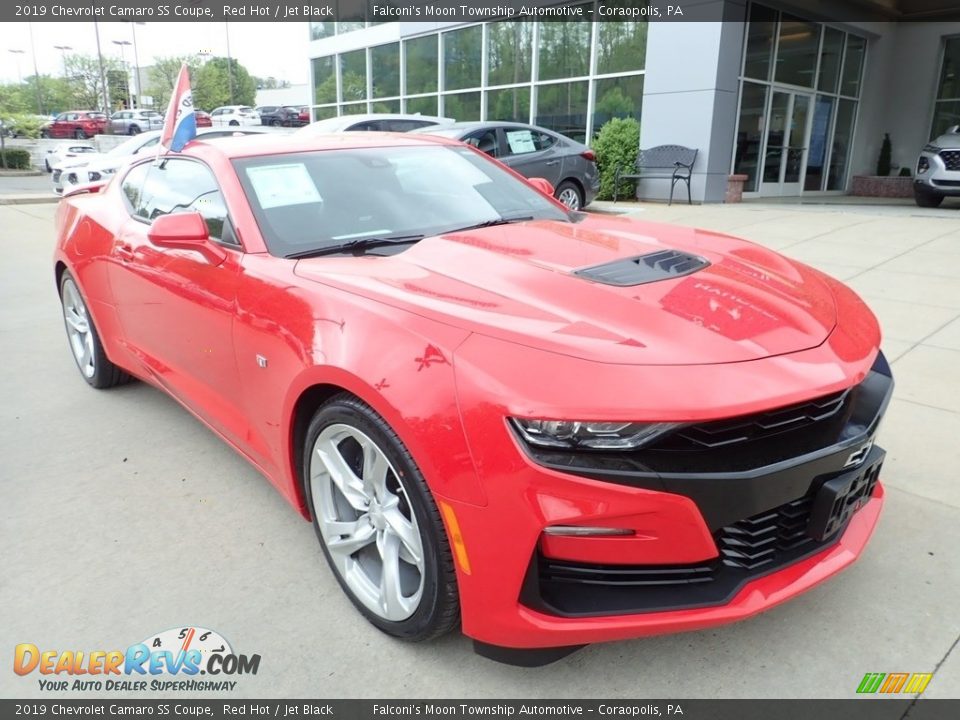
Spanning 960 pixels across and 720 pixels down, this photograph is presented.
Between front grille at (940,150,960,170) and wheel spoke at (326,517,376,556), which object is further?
front grille at (940,150,960,170)

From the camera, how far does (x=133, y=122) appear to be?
1638 inches

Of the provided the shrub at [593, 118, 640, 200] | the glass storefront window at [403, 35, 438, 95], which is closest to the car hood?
the shrub at [593, 118, 640, 200]

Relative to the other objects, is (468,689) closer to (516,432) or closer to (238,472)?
(516,432)

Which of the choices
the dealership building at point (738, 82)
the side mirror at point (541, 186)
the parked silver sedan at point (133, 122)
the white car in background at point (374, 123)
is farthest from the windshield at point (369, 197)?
the parked silver sedan at point (133, 122)

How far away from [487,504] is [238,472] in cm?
200

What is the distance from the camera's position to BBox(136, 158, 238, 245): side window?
2.90 metres

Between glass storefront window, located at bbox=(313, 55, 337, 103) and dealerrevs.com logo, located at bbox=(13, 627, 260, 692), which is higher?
glass storefront window, located at bbox=(313, 55, 337, 103)

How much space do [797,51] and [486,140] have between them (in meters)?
7.50

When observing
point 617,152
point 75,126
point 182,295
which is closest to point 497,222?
point 182,295

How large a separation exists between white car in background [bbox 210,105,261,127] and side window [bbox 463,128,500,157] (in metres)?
33.0

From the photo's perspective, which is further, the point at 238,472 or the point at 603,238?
the point at 238,472

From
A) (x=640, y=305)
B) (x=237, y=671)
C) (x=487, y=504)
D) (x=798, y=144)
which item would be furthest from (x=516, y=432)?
(x=798, y=144)

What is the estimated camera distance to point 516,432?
1704mm
